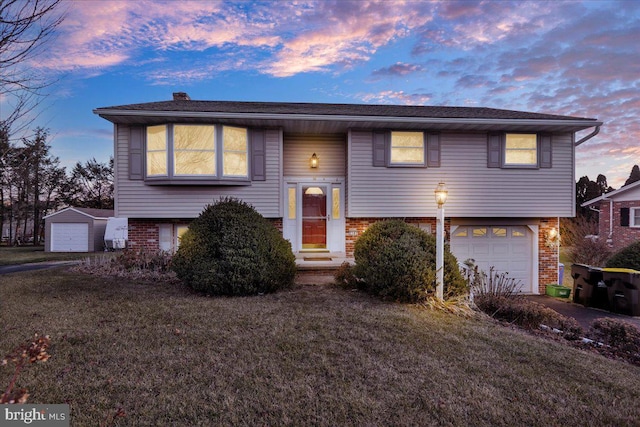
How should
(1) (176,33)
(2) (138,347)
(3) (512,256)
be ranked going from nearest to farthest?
(2) (138,347), (1) (176,33), (3) (512,256)

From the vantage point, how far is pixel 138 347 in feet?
13.1

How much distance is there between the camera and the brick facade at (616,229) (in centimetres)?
1912

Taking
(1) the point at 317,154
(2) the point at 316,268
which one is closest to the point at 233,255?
(2) the point at 316,268

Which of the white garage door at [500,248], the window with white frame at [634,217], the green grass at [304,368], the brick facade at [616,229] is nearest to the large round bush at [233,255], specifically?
the green grass at [304,368]

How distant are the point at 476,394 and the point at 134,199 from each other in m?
9.46

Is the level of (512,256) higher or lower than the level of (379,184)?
lower

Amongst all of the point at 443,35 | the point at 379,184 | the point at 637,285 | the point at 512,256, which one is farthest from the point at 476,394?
the point at 443,35

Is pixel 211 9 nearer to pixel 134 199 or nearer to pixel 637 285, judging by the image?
pixel 134 199

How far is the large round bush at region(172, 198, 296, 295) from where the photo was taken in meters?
6.53

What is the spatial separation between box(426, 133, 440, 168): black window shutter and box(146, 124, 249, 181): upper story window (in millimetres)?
5696

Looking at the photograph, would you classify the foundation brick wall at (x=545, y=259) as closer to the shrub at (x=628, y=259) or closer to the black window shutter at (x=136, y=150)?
the shrub at (x=628, y=259)

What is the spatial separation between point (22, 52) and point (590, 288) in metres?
13.3

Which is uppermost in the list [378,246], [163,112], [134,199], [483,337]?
[163,112]

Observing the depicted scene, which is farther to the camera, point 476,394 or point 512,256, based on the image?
point 512,256
